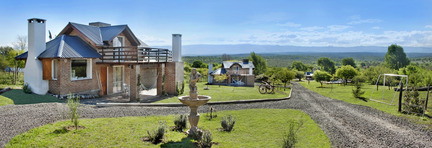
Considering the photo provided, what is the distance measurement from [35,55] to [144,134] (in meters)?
11.2

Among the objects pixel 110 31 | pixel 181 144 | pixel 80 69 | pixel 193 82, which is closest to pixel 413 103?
pixel 193 82

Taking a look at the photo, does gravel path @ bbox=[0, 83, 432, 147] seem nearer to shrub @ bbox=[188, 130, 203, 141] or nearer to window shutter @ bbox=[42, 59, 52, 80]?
window shutter @ bbox=[42, 59, 52, 80]

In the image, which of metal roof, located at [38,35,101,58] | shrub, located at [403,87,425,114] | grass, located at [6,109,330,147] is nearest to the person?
grass, located at [6,109,330,147]

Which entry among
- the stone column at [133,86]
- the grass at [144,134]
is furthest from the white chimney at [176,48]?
the grass at [144,134]

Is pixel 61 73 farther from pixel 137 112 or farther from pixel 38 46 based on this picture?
pixel 137 112

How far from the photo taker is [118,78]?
62.4 ft

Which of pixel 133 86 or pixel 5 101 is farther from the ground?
pixel 133 86

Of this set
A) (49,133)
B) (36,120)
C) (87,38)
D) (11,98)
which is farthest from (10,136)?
(87,38)

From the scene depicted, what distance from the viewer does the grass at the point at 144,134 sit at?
7234 millimetres

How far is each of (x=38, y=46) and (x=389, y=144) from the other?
1806 cm

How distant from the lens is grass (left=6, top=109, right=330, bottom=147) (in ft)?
23.7

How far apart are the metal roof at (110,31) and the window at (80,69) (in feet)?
7.73

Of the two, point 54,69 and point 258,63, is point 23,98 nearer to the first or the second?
point 54,69

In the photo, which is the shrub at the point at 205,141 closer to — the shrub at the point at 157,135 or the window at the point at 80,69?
the shrub at the point at 157,135
